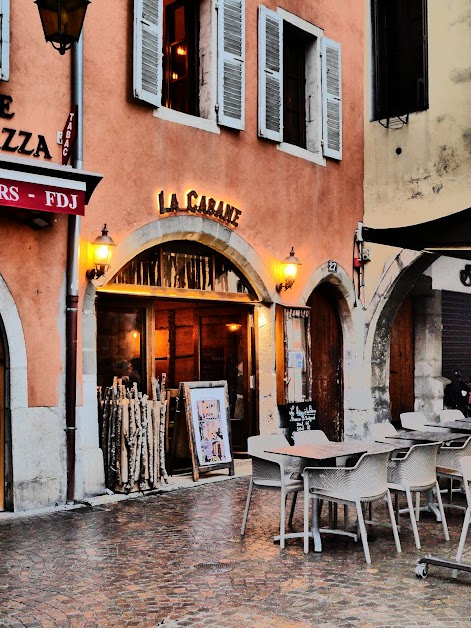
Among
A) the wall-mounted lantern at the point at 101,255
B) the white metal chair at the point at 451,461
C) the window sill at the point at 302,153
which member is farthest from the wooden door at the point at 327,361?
the white metal chair at the point at 451,461

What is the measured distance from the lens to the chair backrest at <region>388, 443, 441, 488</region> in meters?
6.93

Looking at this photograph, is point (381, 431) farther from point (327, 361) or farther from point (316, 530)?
point (327, 361)

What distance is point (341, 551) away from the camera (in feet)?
21.8

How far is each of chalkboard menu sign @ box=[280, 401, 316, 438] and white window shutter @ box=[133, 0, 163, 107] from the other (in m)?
4.65

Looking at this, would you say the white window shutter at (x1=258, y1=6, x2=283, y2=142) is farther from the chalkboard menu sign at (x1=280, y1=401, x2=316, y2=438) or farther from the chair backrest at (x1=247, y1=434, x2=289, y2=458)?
the chair backrest at (x1=247, y1=434, x2=289, y2=458)

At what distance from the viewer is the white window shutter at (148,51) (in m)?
9.62

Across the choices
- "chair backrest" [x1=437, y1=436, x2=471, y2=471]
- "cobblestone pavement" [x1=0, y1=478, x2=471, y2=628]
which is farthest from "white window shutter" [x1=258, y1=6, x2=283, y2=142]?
"cobblestone pavement" [x1=0, y1=478, x2=471, y2=628]

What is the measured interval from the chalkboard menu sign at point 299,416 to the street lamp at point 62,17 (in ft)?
21.5

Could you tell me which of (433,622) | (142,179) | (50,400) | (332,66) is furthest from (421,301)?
(433,622)

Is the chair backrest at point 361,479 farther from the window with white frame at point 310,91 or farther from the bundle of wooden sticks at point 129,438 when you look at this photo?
the window with white frame at point 310,91

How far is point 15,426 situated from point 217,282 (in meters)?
3.85

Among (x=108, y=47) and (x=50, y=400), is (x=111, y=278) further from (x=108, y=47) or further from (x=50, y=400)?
(x=108, y=47)

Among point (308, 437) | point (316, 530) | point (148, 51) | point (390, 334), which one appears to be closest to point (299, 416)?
point (390, 334)

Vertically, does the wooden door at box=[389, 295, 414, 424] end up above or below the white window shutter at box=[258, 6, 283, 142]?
below
